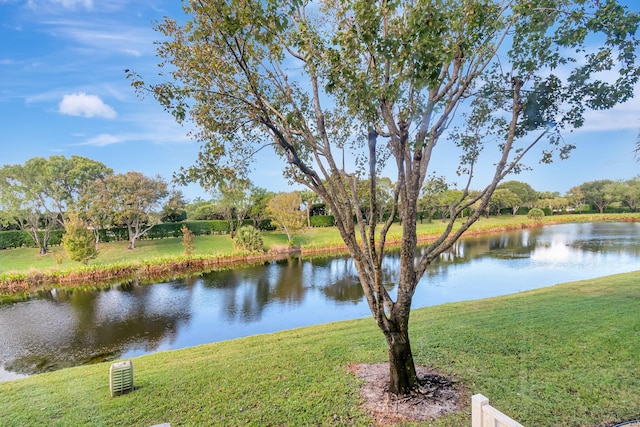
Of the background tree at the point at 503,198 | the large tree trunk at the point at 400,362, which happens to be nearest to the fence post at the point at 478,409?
the large tree trunk at the point at 400,362

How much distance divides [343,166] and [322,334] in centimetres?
398

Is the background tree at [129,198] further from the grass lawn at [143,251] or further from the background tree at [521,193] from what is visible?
the background tree at [521,193]

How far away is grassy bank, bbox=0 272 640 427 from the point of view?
3.69 meters

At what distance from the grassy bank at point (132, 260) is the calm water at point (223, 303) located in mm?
2088

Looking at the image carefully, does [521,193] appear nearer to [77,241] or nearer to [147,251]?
[147,251]

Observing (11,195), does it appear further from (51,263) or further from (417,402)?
(417,402)

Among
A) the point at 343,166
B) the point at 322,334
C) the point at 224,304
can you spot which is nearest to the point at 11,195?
the point at 224,304

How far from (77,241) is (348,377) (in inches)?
705

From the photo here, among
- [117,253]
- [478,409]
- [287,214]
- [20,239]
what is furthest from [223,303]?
[20,239]

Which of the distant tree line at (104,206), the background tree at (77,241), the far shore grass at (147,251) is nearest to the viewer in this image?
the background tree at (77,241)

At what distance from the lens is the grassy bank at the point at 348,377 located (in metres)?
3.69

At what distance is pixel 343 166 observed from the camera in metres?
4.78

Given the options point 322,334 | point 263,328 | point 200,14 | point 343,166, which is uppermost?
point 200,14

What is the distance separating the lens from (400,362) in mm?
3902
